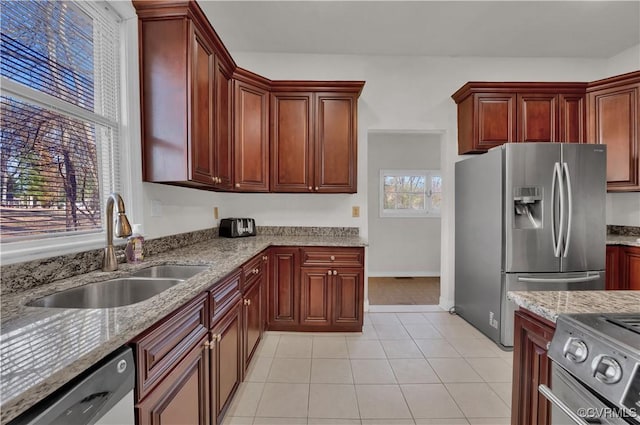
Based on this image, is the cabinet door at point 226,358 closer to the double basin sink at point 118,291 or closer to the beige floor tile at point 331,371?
the double basin sink at point 118,291

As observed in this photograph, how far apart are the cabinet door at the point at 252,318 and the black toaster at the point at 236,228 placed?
31.5 inches

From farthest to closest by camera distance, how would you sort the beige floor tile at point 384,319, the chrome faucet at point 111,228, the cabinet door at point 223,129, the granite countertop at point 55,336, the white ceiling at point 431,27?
the beige floor tile at point 384,319 < the white ceiling at point 431,27 < the cabinet door at point 223,129 < the chrome faucet at point 111,228 < the granite countertop at point 55,336

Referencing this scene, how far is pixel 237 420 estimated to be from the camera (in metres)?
1.68

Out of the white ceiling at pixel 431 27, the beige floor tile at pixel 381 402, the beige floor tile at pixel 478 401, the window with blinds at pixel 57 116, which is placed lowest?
the beige floor tile at pixel 478 401

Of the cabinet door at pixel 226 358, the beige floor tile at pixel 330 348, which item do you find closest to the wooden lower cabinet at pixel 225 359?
the cabinet door at pixel 226 358

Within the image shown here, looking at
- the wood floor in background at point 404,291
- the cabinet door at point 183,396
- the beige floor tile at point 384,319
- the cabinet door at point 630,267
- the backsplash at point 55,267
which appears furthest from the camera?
the wood floor in background at point 404,291

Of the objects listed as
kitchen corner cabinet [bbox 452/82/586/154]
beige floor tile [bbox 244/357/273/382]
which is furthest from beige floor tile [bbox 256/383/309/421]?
kitchen corner cabinet [bbox 452/82/586/154]

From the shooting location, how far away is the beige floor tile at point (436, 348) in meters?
2.42

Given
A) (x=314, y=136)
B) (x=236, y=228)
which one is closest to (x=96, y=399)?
(x=236, y=228)

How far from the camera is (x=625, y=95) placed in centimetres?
290

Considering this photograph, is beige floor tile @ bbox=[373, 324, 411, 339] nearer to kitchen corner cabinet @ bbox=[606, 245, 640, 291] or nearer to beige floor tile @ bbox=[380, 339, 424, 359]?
beige floor tile @ bbox=[380, 339, 424, 359]

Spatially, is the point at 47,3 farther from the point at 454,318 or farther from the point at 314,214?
the point at 454,318

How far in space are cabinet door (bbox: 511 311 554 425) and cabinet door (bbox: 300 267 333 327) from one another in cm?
176

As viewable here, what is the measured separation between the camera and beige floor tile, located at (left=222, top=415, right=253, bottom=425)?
1.66 meters
